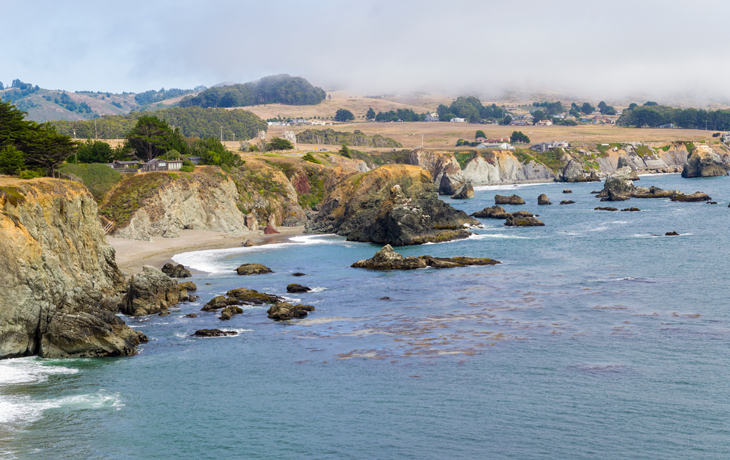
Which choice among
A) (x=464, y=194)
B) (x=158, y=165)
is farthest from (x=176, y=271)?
(x=464, y=194)

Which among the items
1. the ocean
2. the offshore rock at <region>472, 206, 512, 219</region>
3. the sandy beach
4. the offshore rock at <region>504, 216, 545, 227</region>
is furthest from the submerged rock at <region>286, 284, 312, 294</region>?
the offshore rock at <region>472, 206, 512, 219</region>

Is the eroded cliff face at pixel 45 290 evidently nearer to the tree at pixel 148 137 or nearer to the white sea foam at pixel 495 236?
the white sea foam at pixel 495 236

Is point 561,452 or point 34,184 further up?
point 34,184

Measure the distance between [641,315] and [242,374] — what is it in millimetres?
28794

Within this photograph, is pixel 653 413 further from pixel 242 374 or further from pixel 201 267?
pixel 201 267

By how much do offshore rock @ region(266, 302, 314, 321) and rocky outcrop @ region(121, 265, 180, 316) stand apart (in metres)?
8.39

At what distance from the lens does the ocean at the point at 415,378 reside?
26719 mm

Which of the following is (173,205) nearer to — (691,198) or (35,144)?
(35,144)

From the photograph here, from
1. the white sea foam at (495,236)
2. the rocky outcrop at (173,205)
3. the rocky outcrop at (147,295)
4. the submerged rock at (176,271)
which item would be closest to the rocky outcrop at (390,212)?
the white sea foam at (495,236)

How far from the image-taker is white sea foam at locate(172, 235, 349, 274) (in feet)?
220

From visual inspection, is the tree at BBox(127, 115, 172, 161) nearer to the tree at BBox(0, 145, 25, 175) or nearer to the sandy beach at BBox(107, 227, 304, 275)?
the sandy beach at BBox(107, 227, 304, 275)

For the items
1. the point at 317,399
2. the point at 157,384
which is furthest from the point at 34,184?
the point at 317,399

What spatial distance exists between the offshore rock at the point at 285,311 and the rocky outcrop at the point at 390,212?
121ft

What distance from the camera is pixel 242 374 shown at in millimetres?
35438
